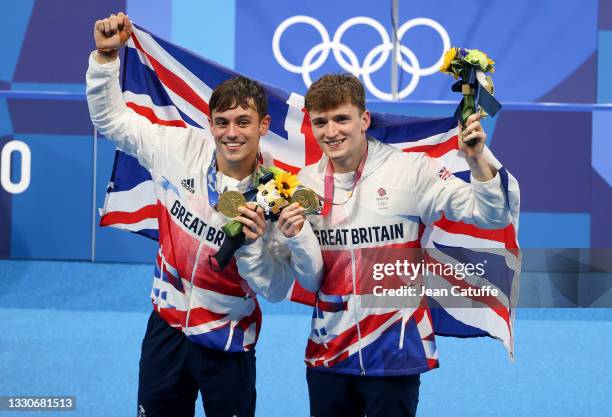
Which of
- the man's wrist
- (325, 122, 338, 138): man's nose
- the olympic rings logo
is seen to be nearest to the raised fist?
(325, 122, 338, 138): man's nose

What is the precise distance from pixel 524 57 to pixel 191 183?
17.4 feet

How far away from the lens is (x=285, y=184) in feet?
11.8

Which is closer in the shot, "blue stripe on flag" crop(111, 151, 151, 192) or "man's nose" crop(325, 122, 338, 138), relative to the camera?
"man's nose" crop(325, 122, 338, 138)

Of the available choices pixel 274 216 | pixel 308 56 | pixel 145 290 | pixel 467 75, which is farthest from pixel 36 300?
pixel 467 75

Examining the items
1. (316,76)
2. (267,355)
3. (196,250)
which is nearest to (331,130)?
(196,250)

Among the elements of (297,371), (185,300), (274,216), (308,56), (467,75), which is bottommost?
(297,371)

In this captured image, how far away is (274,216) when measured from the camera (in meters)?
3.63

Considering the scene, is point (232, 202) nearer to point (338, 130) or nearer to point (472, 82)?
point (338, 130)

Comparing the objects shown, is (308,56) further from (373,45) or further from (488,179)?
(488,179)

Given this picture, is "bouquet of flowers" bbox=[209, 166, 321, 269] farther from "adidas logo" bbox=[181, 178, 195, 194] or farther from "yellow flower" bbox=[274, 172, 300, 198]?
"adidas logo" bbox=[181, 178, 195, 194]

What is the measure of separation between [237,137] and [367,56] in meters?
5.03

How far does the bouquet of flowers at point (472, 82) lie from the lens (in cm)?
349

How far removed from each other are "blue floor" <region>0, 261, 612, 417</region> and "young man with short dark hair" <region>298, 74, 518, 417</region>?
1935 mm

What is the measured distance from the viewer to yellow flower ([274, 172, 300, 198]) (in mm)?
3570
